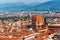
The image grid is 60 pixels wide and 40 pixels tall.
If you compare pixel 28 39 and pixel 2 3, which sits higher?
pixel 2 3

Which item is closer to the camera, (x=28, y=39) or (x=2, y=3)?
(x=28, y=39)

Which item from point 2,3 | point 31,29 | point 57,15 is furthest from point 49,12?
point 2,3

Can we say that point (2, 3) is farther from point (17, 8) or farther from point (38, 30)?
point (38, 30)

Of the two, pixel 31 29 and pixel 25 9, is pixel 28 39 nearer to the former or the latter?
pixel 31 29

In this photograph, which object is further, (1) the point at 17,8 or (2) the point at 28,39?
(1) the point at 17,8

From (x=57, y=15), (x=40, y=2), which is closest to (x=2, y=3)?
(x=40, y=2)

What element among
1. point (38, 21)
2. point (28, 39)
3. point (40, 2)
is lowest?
point (28, 39)

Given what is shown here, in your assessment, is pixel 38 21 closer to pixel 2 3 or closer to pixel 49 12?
pixel 49 12

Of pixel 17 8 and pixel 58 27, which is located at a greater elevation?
pixel 17 8
